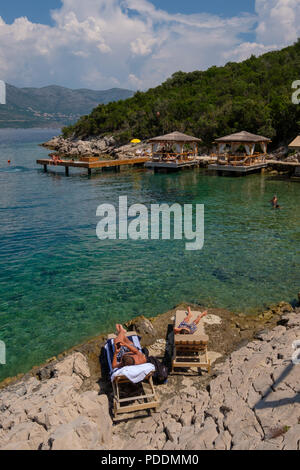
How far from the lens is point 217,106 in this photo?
184ft

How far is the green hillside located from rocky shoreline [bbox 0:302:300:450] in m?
38.2

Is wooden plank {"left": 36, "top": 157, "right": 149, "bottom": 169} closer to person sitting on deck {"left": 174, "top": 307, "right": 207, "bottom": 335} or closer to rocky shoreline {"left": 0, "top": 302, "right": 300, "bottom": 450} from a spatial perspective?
rocky shoreline {"left": 0, "top": 302, "right": 300, "bottom": 450}

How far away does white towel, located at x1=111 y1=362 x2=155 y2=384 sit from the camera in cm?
650

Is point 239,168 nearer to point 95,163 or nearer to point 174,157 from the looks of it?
point 174,157

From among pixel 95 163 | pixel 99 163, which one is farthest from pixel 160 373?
pixel 99 163

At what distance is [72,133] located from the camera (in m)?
82.3

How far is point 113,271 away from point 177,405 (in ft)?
24.1

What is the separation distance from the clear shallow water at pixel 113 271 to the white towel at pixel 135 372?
2.95m

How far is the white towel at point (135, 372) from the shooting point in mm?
6504

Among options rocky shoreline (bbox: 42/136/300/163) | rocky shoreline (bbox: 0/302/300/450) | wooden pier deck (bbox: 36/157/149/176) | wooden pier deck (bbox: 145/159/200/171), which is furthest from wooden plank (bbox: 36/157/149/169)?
rocky shoreline (bbox: 0/302/300/450)

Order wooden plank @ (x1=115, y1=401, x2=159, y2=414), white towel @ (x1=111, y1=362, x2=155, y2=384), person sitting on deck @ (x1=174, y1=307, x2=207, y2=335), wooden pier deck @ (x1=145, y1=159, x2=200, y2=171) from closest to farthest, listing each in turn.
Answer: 1. wooden plank @ (x1=115, y1=401, x2=159, y2=414)
2. white towel @ (x1=111, y1=362, x2=155, y2=384)
3. person sitting on deck @ (x1=174, y1=307, x2=207, y2=335)
4. wooden pier deck @ (x1=145, y1=159, x2=200, y2=171)

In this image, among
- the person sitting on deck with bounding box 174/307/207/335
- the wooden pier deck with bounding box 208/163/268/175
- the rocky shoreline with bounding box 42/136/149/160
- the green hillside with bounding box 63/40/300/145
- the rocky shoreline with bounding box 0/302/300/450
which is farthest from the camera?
the rocky shoreline with bounding box 42/136/149/160

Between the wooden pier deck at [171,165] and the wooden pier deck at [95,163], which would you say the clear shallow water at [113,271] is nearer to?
the wooden pier deck at [171,165]

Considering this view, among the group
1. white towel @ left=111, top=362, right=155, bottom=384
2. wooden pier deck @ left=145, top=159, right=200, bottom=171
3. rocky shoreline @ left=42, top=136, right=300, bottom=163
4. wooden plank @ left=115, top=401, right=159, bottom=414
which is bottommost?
wooden plank @ left=115, top=401, right=159, bottom=414
